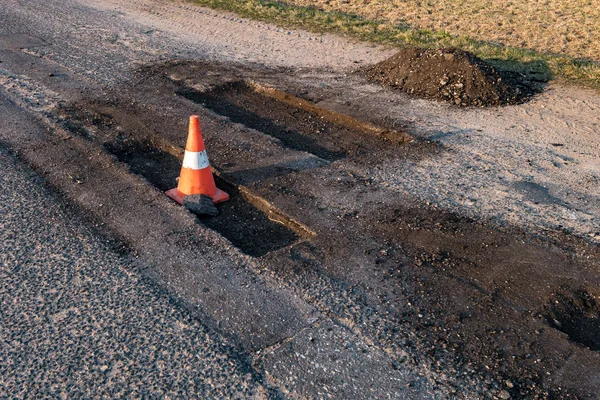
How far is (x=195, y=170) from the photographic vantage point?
17.7 feet

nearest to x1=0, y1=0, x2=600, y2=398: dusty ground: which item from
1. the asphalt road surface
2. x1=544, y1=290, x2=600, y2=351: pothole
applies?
x1=544, y1=290, x2=600, y2=351: pothole

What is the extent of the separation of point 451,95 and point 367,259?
13.7 ft

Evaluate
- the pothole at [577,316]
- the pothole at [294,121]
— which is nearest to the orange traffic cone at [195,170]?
the pothole at [294,121]

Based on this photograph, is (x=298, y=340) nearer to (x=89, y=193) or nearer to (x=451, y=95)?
(x=89, y=193)

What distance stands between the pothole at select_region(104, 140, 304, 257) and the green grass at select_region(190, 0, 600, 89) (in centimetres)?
546

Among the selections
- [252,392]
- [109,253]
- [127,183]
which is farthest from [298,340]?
[127,183]

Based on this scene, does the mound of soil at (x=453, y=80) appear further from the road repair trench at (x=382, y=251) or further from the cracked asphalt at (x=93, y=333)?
the cracked asphalt at (x=93, y=333)

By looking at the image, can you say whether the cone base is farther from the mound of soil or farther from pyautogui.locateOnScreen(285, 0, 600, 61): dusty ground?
pyautogui.locateOnScreen(285, 0, 600, 61): dusty ground

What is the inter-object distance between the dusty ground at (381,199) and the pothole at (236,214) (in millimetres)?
20

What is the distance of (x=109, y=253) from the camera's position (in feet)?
15.2

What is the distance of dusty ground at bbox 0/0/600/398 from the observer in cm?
375

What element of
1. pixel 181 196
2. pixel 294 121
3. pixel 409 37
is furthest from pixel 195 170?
pixel 409 37

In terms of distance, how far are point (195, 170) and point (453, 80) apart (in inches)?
170

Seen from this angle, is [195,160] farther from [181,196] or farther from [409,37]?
[409,37]
